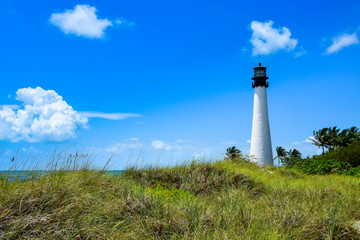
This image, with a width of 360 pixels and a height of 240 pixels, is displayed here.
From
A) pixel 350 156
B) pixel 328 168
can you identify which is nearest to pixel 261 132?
pixel 350 156

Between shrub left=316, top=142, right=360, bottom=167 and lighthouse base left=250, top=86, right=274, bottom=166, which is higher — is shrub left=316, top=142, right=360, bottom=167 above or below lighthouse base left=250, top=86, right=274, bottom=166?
below

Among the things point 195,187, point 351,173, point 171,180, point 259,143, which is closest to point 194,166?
point 171,180

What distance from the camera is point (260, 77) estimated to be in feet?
80.8

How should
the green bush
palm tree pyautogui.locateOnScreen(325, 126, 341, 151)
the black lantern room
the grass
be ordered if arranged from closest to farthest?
the grass
the green bush
the black lantern room
palm tree pyautogui.locateOnScreen(325, 126, 341, 151)

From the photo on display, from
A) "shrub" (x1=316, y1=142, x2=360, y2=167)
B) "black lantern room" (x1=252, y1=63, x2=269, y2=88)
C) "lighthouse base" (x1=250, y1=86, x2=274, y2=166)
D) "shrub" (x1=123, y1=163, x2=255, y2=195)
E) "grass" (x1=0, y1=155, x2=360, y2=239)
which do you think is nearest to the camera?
"grass" (x1=0, y1=155, x2=360, y2=239)

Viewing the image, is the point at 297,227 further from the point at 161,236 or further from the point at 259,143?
the point at 259,143

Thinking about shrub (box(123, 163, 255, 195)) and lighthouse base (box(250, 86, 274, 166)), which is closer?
shrub (box(123, 163, 255, 195))

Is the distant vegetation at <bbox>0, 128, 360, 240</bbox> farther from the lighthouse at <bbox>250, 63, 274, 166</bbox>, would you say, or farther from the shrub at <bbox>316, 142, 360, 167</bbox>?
the lighthouse at <bbox>250, 63, 274, 166</bbox>

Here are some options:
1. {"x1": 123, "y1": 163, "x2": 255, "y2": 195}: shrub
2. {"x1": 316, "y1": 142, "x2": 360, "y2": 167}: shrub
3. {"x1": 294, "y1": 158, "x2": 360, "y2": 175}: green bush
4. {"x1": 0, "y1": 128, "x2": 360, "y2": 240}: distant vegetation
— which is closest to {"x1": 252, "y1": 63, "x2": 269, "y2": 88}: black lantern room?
{"x1": 316, "y1": 142, "x2": 360, "y2": 167}: shrub

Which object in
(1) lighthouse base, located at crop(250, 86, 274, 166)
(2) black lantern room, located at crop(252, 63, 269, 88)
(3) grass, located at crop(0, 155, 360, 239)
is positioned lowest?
(3) grass, located at crop(0, 155, 360, 239)

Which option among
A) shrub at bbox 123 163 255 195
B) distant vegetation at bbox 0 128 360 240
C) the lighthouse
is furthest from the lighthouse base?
distant vegetation at bbox 0 128 360 240

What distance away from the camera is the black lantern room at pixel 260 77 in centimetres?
2461

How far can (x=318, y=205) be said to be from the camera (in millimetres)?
6434

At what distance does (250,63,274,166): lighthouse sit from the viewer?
23328 mm
